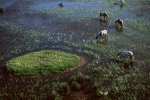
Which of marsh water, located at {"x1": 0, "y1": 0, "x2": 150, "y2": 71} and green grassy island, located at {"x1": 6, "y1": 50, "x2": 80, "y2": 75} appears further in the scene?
marsh water, located at {"x1": 0, "y1": 0, "x2": 150, "y2": 71}

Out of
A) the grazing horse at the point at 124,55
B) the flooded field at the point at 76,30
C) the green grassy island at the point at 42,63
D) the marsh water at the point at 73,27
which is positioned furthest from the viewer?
the marsh water at the point at 73,27

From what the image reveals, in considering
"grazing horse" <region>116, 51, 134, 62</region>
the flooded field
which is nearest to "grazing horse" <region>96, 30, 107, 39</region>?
the flooded field

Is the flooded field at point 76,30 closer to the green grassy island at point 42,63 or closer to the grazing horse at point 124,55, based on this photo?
the grazing horse at point 124,55

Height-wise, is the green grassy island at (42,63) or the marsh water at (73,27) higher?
the marsh water at (73,27)

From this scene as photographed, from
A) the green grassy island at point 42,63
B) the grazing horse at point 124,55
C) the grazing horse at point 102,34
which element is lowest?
the green grassy island at point 42,63

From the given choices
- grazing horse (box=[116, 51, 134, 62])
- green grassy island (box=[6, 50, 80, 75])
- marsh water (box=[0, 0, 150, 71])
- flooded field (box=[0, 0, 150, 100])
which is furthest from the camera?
marsh water (box=[0, 0, 150, 71])

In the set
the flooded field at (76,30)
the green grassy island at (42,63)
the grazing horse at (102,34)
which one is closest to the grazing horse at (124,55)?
the flooded field at (76,30)

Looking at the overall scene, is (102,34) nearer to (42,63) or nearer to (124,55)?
(124,55)

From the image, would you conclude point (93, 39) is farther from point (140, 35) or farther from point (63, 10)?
point (63, 10)

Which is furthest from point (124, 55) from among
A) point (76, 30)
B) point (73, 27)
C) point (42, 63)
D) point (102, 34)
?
point (73, 27)

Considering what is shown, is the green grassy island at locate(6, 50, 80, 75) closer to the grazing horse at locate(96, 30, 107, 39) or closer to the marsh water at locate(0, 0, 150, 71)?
the marsh water at locate(0, 0, 150, 71)
